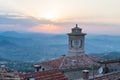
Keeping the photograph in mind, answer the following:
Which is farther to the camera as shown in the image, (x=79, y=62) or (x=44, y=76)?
(x=79, y=62)

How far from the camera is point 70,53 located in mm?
39781

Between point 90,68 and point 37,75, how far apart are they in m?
10.7

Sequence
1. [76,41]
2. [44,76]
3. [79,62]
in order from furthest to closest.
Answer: [76,41], [79,62], [44,76]

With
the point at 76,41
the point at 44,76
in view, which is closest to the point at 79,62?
the point at 76,41

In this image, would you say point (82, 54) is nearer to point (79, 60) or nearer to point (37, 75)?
point (79, 60)

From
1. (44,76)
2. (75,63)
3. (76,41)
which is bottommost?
(75,63)

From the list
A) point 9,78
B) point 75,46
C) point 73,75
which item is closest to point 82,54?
point 75,46

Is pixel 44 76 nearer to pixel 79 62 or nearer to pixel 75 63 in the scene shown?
pixel 75 63

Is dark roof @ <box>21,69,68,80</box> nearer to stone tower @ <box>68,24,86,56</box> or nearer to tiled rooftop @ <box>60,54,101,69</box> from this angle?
tiled rooftop @ <box>60,54,101,69</box>

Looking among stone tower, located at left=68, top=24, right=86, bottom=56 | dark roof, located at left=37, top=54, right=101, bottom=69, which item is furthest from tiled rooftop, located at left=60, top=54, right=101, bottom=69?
stone tower, located at left=68, top=24, right=86, bottom=56

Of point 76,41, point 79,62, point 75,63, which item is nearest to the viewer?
point 75,63

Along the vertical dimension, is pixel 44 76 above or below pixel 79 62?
above

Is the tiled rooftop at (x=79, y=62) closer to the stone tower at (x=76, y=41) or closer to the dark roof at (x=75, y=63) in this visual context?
the dark roof at (x=75, y=63)

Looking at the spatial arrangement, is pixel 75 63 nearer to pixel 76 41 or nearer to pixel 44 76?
pixel 76 41
